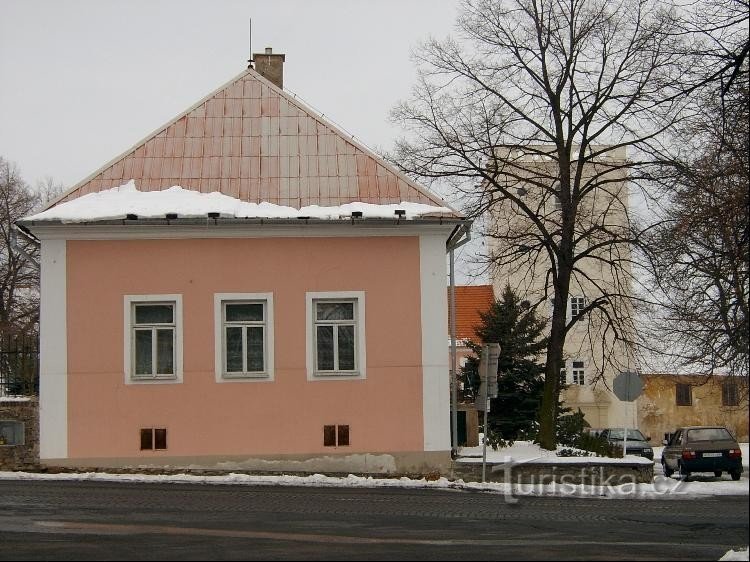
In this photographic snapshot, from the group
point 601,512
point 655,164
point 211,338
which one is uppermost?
point 655,164

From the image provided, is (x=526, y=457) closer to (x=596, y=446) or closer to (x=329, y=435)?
(x=596, y=446)

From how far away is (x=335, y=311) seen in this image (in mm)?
25031

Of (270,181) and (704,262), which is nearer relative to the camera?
(704,262)

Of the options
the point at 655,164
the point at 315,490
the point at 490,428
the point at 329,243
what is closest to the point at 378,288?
the point at 329,243

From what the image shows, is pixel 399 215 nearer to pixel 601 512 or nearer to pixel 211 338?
pixel 211 338

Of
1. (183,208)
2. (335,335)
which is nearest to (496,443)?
(335,335)

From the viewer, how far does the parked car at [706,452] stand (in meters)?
31.8

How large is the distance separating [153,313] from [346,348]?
4279 millimetres

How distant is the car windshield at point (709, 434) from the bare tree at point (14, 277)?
86.3ft

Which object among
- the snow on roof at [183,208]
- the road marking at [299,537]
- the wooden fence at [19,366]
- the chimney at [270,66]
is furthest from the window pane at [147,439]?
the chimney at [270,66]

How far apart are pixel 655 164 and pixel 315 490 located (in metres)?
12.2

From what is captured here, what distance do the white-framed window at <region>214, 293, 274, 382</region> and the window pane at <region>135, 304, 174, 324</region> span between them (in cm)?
106

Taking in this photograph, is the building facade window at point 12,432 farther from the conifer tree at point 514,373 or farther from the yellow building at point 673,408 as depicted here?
the yellow building at point 673,408

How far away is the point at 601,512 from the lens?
1834cm
